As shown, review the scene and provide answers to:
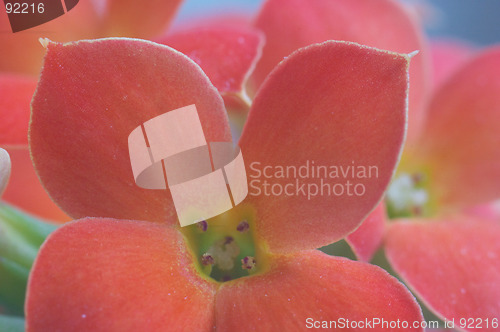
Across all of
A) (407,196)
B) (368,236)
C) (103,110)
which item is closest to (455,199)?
(407,196)

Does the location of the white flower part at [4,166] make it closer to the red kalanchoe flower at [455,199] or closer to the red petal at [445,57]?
the red kalanchoe flower at [455,199]

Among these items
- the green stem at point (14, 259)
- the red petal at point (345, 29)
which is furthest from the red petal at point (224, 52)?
the green stem at point (14, 259)

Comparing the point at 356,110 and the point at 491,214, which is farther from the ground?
the point at 356,110

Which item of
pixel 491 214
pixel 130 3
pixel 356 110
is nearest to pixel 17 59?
pixel 130 3

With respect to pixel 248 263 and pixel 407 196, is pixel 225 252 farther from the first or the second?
pixel 407 196

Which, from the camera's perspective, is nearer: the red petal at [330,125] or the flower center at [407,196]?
the red petal at [330,125]

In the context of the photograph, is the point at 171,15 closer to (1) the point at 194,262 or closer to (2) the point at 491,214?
(1) the point at 194,262

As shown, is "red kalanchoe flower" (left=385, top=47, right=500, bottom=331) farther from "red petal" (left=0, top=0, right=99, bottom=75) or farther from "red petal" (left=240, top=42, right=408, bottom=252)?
"red petal" (left=0, top=0, right=99, bottom=75)

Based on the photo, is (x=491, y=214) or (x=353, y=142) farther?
(x=491, y=214)
